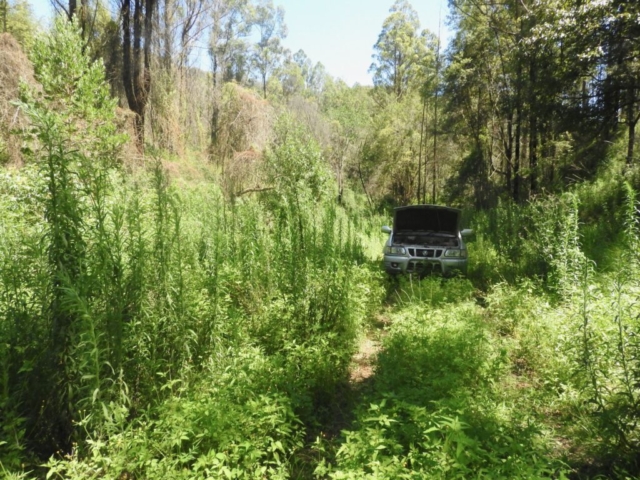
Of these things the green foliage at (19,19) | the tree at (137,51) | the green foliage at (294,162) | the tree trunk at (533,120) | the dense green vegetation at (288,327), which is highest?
the green foliage at (19,19)

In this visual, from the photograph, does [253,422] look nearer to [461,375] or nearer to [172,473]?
[172,473]

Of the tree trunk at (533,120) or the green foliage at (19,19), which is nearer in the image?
the tree trunk at (533,120)

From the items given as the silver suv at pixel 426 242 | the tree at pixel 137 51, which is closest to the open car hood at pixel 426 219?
the silver suv at pixel 426 242

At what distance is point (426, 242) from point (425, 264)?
0.82 metres

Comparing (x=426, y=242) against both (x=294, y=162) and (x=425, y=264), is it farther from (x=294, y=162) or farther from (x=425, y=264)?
(x=294, y=162)

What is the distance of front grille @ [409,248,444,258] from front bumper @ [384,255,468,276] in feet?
0.47

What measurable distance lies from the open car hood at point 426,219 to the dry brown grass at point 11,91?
9.56 m

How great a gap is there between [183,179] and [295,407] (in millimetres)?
10874

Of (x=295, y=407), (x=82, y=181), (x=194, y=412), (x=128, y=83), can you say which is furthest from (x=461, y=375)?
(x=128, y=83)

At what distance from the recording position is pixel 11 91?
361 inches

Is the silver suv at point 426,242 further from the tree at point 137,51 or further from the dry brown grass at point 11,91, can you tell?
the tree at point 137,51

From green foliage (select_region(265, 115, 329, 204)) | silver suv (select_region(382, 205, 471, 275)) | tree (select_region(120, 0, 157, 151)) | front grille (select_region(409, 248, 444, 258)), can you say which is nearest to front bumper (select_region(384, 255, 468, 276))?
silver suv (select_region(382, 205, 471, 275))

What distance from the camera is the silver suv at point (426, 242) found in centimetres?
778

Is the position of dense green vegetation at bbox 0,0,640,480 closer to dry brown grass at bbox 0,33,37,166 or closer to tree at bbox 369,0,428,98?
dry brown grass at bbox 0,33,37,166
